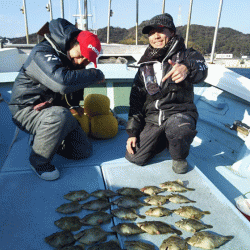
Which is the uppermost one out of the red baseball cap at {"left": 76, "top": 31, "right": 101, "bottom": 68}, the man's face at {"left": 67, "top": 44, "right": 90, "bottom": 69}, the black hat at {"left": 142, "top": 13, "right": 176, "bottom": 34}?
the black hat at {"left": 142, "top": 13, "right": 176, "bottom": 34}

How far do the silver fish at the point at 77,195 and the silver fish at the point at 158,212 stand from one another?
0.61 meters

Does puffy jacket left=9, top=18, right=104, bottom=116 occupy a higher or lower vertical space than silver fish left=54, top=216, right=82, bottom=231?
higher

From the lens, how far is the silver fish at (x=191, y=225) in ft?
6.26

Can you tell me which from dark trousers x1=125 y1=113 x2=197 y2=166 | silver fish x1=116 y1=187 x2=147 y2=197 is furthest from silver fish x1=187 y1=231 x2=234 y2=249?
dark trousers x1=125 y1=113 x2=197 y2=166

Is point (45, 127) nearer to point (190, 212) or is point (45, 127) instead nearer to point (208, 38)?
point (190, 212)

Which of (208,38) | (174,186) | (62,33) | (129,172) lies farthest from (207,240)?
(208,38)

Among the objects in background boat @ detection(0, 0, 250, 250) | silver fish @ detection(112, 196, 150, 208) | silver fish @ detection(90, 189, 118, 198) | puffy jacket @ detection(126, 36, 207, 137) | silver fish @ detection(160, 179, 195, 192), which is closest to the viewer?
background boat @ detection(0, 0, 250, 250)

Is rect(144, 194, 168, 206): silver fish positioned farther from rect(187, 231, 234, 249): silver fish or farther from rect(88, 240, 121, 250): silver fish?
rect(88, 240, 121, 250): silver fish

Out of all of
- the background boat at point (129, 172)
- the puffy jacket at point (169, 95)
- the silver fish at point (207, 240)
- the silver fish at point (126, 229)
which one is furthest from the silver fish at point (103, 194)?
the puffy jacket at point (169, 95)

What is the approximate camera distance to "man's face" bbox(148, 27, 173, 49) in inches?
115

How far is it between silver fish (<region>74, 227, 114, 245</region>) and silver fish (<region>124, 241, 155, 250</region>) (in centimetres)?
19

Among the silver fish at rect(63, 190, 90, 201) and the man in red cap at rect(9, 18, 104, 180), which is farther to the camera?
the man in red cap at rect(9, 18, 104, 180)

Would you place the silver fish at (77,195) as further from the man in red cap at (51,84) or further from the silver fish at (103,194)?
the man in red cap at (51,84)

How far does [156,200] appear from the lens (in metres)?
2.25
